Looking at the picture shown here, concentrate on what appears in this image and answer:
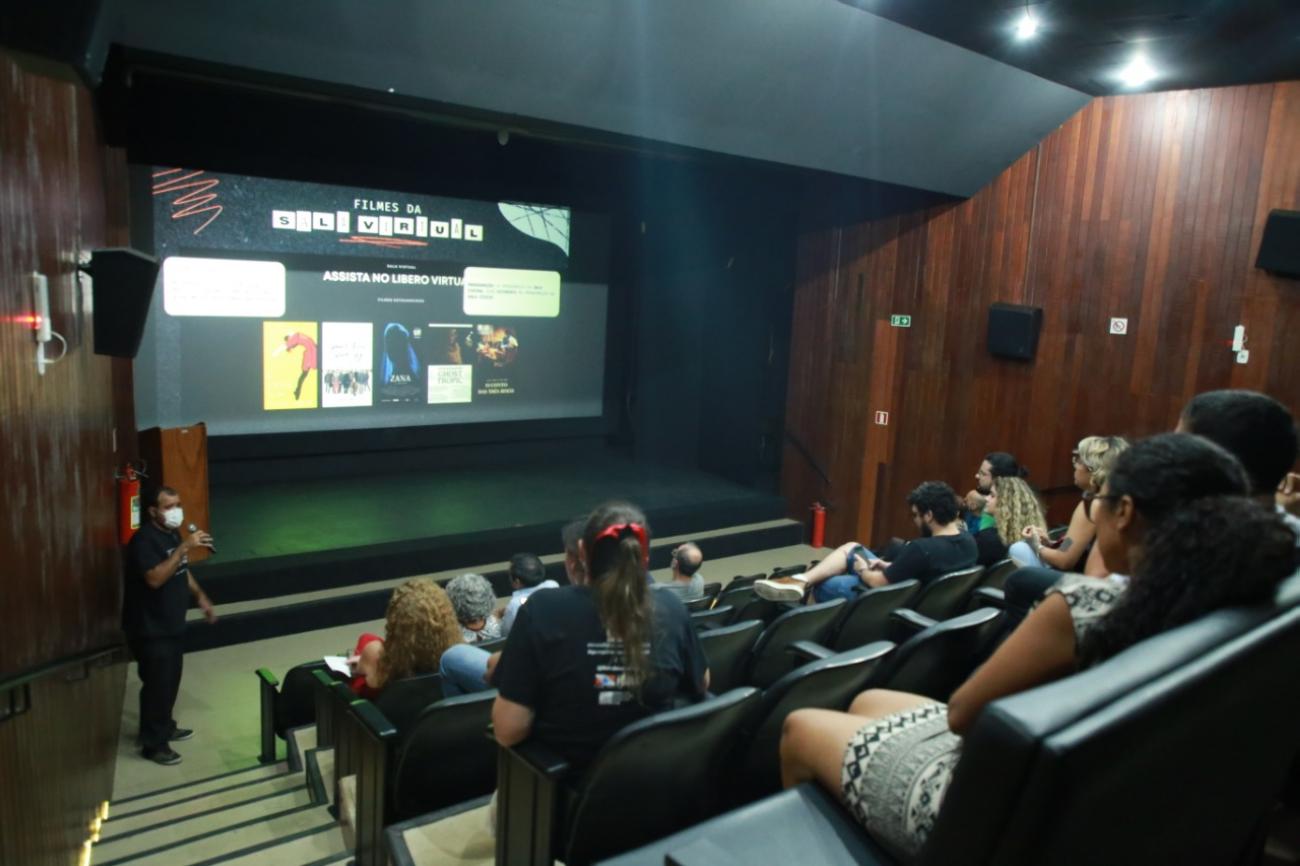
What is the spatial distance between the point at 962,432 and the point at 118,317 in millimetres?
6004

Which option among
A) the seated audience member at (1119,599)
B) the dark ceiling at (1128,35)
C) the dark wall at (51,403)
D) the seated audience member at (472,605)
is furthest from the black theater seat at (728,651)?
the dark ceiling at (1128,35)

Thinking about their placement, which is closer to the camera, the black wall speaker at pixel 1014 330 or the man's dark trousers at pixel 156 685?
the man's dark trousers at pixel 156 685

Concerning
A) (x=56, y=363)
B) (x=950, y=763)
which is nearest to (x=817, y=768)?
(x=950, y=763)

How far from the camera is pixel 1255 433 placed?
1.86m

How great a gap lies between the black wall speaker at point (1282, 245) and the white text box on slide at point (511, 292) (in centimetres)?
577

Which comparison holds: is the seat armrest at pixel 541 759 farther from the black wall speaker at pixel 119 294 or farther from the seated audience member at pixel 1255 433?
the black wall speaker at pixel 119 294

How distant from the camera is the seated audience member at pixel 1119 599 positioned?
4.12 feet

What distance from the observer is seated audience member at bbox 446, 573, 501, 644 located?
3.62 metres

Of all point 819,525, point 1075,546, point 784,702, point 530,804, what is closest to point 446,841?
point 530,804

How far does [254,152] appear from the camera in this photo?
6938 mm

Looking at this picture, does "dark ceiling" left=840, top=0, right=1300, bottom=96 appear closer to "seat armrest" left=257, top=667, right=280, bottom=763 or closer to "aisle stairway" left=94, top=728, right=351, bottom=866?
"seat armrest" left=257, top=667, right=280, bottom=763

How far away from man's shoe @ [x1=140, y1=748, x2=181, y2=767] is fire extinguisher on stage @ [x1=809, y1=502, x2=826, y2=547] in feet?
18.8

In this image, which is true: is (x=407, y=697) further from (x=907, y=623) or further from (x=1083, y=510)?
(x=1083, y=510)

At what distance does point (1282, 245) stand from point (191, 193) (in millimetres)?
7542
